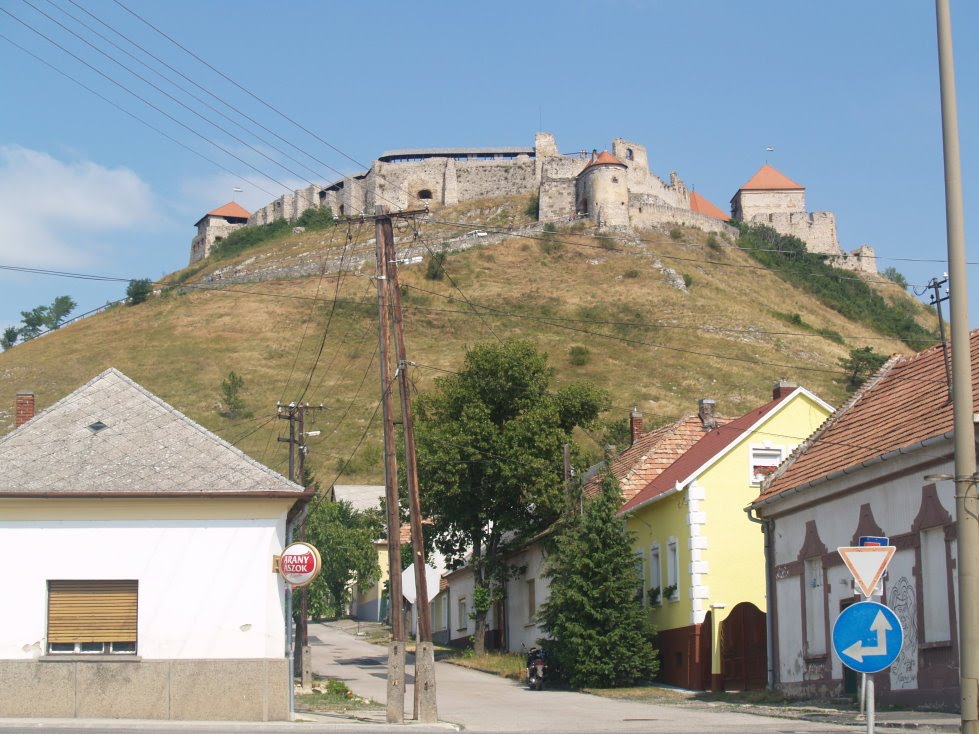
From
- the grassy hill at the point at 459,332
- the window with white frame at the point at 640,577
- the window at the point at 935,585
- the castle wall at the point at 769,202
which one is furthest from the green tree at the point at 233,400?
the castle wall at the point at 769,202

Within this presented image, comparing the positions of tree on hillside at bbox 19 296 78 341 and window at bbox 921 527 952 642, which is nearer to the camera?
window at bbox 921 527 952 642

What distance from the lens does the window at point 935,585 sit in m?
18.8

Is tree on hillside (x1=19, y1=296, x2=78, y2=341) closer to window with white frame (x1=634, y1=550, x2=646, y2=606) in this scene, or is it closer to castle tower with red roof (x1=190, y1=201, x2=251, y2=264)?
castle tower with red roof (x1=190, y1=201, x2=251, y2=264)

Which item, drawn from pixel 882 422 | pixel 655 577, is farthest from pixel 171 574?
pixel 655 577

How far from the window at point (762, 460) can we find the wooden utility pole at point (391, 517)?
420 inches

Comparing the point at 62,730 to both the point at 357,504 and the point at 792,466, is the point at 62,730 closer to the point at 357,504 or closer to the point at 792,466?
the point at 792,466

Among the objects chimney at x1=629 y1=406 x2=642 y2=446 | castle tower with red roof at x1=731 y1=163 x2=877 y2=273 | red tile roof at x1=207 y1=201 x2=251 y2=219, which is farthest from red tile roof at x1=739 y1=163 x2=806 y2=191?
chimney at x1=629 y1=406 x2=642 y2=446

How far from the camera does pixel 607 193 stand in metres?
138

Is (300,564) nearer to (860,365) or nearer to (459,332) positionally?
(860,365)

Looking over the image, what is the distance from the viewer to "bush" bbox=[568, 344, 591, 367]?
318 feet

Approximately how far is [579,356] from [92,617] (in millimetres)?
79240

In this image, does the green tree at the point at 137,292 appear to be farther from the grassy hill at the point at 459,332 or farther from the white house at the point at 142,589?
the white house at the point at 142,589

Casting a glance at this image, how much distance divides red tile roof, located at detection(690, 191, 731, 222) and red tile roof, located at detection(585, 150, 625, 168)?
22808 mm

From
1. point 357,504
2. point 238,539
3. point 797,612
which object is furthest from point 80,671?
point 357,504
